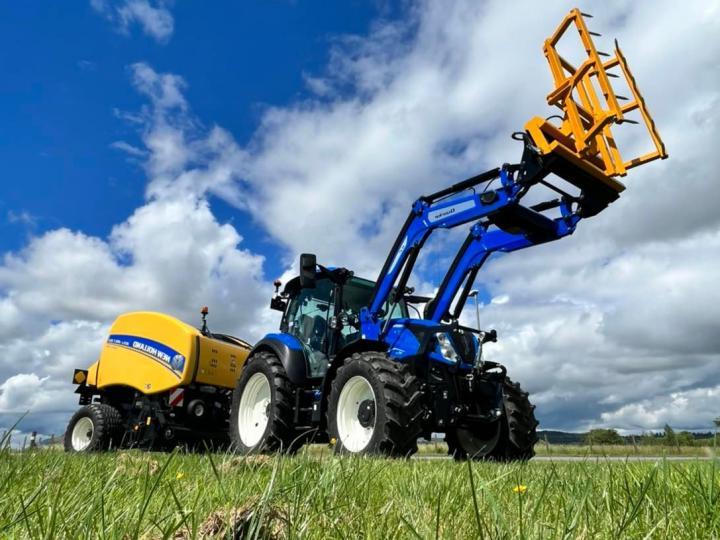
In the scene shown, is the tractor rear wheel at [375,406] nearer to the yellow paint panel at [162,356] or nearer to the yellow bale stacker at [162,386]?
the yellow bale stacker at [162,386]

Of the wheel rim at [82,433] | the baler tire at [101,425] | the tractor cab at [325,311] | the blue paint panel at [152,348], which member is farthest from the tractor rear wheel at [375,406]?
the wheel rim at [82,433]

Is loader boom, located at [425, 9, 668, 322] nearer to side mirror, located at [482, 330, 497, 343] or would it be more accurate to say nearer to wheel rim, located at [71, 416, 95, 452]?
side mirror, located at [482, 330, 497, 343]

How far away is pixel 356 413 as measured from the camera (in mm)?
6977

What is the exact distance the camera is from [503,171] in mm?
7234

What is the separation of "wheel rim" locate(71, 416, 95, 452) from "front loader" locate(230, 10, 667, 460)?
401cm

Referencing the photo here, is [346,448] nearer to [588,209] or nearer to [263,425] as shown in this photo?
[263,425]

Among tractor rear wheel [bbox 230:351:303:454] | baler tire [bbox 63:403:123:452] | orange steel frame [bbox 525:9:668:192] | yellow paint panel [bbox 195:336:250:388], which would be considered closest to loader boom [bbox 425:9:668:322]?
orange steel frame [bbox 525:9:668:192]

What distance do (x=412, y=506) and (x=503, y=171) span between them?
604 cm

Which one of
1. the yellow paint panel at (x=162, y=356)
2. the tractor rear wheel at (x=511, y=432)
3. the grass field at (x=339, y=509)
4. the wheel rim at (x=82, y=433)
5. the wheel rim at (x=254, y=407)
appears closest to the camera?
the grass field at (x=339, y=509)

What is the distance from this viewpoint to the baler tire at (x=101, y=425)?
10.2 m

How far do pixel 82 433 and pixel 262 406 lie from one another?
4.68 metres

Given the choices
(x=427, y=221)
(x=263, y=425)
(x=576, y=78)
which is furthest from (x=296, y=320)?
(x=576, y=78)

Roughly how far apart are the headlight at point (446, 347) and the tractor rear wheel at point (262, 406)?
2.24 m

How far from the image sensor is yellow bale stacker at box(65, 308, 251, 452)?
388 inches
